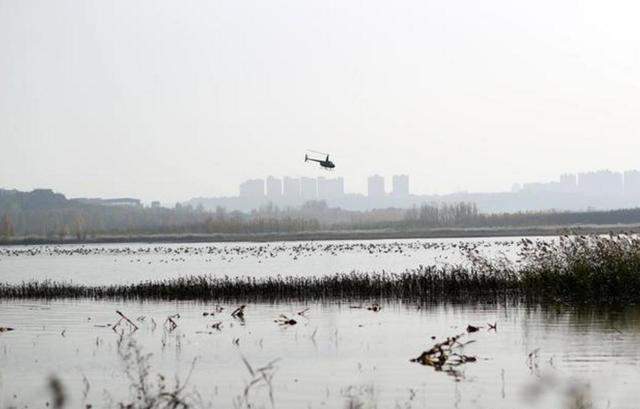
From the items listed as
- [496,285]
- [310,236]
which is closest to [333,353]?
[496,285]

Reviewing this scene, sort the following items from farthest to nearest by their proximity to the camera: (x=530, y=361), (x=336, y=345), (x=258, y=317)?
(x=258, y=317) < (x=336, y=345) < (x=530, y=361)

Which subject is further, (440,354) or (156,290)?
(156,290)

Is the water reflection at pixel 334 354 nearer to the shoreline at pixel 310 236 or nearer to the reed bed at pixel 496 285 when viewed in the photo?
the reed bed at pixel 496 285

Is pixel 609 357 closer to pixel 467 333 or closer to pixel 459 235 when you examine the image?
pixel 467 333

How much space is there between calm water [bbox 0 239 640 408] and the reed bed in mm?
1523

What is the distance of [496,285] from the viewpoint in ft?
102

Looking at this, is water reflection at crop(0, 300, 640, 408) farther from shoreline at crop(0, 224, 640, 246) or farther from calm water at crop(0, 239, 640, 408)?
shoreline at crop(0, 224, 640, 246)

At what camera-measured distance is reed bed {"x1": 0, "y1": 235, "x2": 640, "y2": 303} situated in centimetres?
2766

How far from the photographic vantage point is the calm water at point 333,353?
50.9ft

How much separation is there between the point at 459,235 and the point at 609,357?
109717mm

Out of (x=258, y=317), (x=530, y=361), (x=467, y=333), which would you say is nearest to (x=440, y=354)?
(x=530, y=361)

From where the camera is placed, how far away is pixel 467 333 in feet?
74.3

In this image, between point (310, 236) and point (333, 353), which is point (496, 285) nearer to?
point (333, 353)

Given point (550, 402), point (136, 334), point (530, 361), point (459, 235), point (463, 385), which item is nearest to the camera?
point (550, 402)
